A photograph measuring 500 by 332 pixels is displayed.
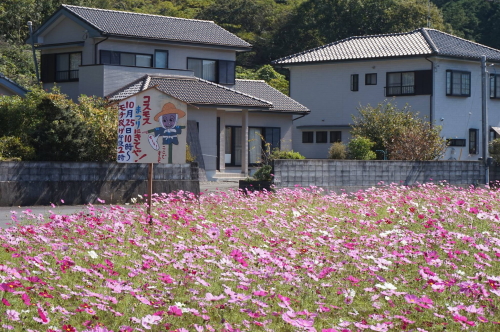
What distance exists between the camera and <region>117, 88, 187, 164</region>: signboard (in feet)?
41.1

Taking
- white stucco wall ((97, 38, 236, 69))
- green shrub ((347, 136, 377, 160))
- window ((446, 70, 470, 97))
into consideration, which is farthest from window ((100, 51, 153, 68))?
window ((446, 70, 470, 97))

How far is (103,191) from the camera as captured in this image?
674 inches

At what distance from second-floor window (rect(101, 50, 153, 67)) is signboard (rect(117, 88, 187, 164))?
17706mm

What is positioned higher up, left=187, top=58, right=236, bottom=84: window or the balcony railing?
left=187, top=58, right=236, bottom=84: window

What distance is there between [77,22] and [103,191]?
15897 millimetres

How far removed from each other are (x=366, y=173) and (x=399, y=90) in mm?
16311

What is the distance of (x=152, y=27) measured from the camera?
106 ft

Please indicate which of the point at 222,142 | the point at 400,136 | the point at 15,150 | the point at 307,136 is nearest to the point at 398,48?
the point at 307,136

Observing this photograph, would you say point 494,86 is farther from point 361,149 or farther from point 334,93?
point 361,149

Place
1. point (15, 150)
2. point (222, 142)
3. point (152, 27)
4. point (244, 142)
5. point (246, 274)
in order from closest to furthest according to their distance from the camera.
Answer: point (246, 274) < point (15, 150) < point (244, 142) < point (222, 142) < point (152, 27)

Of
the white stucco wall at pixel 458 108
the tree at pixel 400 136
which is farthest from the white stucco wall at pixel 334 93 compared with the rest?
the tree at pixel 400 136

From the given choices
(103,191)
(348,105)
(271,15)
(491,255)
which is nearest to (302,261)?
(491,255)

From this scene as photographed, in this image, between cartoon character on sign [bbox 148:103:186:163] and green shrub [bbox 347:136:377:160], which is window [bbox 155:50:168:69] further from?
cartoon character on sign [bbox 148:103:186:163]

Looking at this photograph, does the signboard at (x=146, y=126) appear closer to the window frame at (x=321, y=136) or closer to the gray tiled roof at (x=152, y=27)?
the gray tiled roof at (x=152, y=27)
